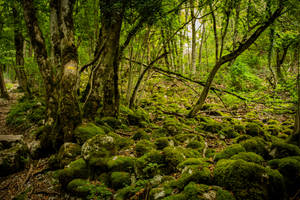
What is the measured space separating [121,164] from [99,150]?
71cm

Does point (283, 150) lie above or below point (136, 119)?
above

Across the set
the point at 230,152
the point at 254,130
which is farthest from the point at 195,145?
the point at 254,130

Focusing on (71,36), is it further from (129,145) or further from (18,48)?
(18,48)

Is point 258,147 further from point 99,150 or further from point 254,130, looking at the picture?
point 99,150

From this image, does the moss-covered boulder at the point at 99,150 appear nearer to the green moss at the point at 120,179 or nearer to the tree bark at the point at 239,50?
the green moss at the point at 120,179

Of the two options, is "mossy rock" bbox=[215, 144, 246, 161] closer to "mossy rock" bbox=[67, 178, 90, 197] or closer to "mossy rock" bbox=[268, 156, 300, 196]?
"mossy rock" bbox=[268, 156, 300, 196]

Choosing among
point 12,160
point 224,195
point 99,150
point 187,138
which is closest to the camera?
point 224,195

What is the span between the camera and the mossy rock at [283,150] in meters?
2.84

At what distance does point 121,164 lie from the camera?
3.44 metres

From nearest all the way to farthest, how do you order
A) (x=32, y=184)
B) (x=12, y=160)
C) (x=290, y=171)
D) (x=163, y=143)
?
1. (x=290, y=171)
2. (x=32, y=184)
3. (x=12, y=160)
4. (x=163, y=143)

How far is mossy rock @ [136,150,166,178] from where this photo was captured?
10.5 feet

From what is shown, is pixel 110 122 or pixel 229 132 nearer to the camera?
pixel 229 132

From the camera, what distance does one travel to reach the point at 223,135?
532 centimetres

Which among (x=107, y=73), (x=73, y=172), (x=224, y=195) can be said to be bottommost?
(x=73, y=172)
